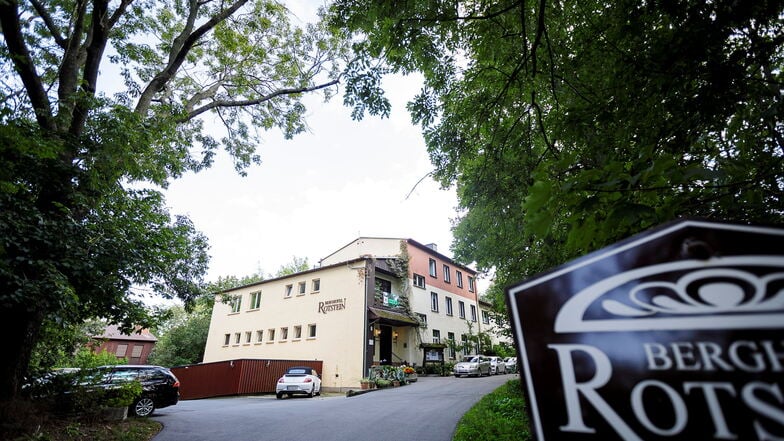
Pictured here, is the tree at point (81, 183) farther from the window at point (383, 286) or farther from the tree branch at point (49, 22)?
the window at point (383, 286)

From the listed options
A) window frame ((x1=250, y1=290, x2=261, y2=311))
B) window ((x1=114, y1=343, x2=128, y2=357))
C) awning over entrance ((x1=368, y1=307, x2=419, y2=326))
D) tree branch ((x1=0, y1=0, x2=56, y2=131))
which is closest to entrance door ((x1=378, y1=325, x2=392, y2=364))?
awning over entrance ((x1=368, y1=307, x2=419, y2=326))

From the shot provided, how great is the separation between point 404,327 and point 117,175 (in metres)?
20.4

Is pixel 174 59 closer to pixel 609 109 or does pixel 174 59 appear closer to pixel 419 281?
pixel 609 109

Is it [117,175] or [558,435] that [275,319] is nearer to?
[117,175]

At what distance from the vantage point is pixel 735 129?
3.04 meters

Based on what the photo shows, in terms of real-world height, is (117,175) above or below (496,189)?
above

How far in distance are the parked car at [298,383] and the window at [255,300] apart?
10326 mm

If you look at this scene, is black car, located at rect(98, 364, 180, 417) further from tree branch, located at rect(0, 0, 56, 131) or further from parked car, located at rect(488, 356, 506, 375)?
parked car, located at rect(488, 356, 506, 375)

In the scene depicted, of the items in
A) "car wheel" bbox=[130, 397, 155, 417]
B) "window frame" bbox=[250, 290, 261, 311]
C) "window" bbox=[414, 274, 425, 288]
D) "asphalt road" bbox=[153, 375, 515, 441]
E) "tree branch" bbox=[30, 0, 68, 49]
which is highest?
"tree branch" bbox=[30, 0, 68, 49]

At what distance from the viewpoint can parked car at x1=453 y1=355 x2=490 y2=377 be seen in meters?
22.0

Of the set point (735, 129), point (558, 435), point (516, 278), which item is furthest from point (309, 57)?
point (558, 435)

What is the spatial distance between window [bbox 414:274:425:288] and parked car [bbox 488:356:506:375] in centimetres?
713

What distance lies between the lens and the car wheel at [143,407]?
386 inches

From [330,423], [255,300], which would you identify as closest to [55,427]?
[330,423]
